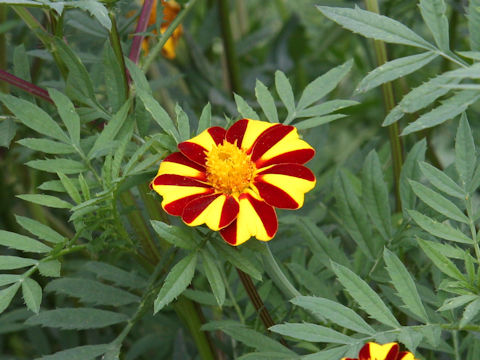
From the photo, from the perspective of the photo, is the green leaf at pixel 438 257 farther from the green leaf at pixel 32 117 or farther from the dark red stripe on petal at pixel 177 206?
the green leaf at pixel 32 117

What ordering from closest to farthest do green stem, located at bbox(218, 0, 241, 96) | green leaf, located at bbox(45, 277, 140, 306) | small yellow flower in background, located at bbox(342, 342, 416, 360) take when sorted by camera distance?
small yellow flower in background, located at bbox(342, 342, 416, 360) < green leaf, located at bbox(45, 277, 140, 306) < green stem, located at bbox(218, 0, 241, 96)

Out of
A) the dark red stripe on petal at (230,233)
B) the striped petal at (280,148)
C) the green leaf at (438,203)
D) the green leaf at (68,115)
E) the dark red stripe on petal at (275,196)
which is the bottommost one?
the green leaf at (438,203)

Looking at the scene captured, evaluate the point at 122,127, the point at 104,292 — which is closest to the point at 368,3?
the point at 122,127

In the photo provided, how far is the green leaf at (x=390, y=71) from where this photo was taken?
541mm

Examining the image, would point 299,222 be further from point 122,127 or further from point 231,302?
point 122,127

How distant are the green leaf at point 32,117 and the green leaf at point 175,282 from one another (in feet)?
0.62

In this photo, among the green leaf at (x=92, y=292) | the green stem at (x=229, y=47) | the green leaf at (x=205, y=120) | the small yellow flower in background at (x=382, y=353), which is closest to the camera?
the small yellow flower in background at (x=382, y=353)

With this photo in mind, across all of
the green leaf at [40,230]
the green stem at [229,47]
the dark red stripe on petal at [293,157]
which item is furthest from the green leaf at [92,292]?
the green stem at [229,47]

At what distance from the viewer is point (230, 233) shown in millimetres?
526

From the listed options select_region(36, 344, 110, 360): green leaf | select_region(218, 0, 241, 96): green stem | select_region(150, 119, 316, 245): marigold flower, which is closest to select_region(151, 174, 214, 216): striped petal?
select_region(150, 119, 316, 245): marigold flower

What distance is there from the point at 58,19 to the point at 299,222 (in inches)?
12.5

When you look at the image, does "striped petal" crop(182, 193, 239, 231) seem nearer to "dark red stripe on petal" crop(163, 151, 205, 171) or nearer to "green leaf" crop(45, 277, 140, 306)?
"dark red stripe on petal" crop(163, 151, 205, 171)

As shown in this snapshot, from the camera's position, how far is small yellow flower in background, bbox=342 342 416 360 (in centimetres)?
51

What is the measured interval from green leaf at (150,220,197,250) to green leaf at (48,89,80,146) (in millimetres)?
153
